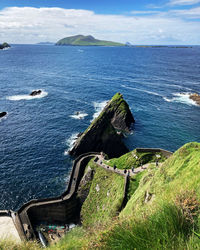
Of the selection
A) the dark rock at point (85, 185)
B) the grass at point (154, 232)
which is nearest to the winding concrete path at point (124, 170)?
the dark rock at point (85, 185)

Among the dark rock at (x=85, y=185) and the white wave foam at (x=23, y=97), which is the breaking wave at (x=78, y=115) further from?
the dark rock at (x=85, y=185)

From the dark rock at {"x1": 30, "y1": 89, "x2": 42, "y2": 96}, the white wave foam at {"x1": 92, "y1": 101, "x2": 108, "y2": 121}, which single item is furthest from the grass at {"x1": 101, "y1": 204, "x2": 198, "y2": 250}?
the dark rock at {"x1": 30, "y1": 89, "x2": 42, "y2": 96}

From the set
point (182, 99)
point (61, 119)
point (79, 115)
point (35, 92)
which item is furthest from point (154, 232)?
point (35, 92)

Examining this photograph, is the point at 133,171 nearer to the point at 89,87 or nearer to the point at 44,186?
the point at 44,186

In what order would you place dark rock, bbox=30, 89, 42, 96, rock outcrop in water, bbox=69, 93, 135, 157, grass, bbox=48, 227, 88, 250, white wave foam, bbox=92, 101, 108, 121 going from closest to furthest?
1. grass, bbox=48, 227, 88, 250
2. rock outcrop in water, bbox=69, 93, 135, 157
3. white wave foam, bbox=92, 101, 108, 121
4. dark rock, bbox=30, 89, 42, 96

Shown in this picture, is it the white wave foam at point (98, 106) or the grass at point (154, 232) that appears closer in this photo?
the grass at point (154, 232)

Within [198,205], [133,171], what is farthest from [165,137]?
[198,205]

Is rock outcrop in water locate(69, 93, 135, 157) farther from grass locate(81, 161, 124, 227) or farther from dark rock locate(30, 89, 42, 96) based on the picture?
dark rock locate(30, 89, 42, 96)

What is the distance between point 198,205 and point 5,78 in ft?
505

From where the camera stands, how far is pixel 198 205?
31.6 feet

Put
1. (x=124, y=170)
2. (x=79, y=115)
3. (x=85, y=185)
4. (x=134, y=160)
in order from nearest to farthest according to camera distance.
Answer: (x=124, y=170), (x=85, y=185), (x=134, y=160), (x=79, y=115)

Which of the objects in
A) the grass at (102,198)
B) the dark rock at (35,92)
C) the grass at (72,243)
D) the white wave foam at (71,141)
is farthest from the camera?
the dark rock at (35,92)

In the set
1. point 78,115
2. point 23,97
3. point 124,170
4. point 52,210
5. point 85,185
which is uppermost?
point 23,97

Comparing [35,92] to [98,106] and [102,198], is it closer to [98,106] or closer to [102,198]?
[98,106]
